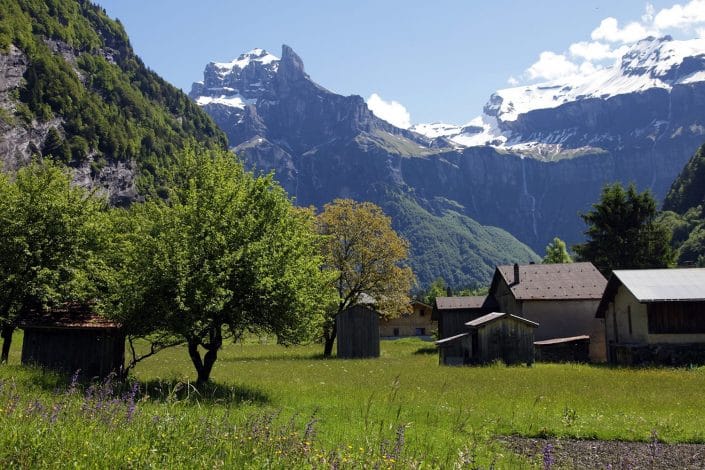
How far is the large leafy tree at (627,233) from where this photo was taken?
229ft

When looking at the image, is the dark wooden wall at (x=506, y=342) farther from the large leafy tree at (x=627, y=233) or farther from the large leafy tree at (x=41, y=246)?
the large leafy tree at (x=627, y=233)

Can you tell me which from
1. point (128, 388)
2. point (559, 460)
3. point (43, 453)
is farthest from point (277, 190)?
point (43, 453)

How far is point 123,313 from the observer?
64.6ft

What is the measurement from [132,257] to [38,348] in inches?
298

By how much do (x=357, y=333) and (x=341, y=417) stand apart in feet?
114

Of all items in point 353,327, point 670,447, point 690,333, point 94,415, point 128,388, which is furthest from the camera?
point 353,327

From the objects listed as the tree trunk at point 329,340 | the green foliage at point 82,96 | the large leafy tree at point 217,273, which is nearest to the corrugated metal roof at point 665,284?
the tree trunk at point 329,340

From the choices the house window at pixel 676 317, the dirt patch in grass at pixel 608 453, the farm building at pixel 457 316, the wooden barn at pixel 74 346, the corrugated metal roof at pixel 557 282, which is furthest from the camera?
the farm building at pixel 457 316

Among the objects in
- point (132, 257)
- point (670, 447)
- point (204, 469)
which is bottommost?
point (670, 447)

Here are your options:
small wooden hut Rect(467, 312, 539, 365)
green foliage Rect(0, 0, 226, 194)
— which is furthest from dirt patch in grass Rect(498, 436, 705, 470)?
green foliage Rect(0, 0, 226, 194)

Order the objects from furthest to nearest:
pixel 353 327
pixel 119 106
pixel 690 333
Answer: pixel 119 106
pixel 353 327
pixel 690 333

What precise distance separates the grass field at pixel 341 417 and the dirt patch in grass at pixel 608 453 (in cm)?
59

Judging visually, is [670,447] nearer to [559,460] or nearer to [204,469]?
[559,460]

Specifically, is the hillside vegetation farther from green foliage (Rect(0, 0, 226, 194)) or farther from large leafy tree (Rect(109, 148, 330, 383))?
large leafy tree (Rect(109, 148, 330, 383))
